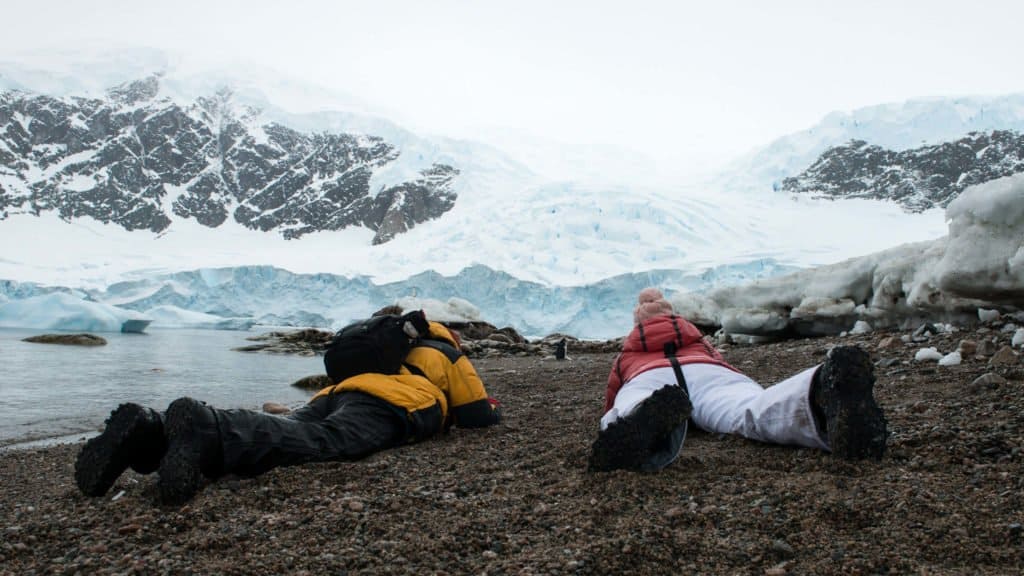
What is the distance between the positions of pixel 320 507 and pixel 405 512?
0.76ft

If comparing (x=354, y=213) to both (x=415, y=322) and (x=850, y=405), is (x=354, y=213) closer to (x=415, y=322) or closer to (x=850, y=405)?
(x=415, y=322)

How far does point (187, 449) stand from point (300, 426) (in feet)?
1.45

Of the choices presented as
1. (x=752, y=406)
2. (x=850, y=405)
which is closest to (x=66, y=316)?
(x=752, y=406)

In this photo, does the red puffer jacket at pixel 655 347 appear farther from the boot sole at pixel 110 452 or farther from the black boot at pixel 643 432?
the boot sole at pixel 110 452

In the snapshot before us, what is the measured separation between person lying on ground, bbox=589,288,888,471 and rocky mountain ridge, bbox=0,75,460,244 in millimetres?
68357

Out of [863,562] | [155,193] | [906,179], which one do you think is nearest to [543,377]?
[863,562]

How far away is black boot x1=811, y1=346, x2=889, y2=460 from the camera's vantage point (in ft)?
6.20

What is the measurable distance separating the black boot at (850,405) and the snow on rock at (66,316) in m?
23.3

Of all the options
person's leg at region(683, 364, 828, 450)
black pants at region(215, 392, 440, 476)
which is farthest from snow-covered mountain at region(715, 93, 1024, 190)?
black pants at region(215, 392, 440, 476)

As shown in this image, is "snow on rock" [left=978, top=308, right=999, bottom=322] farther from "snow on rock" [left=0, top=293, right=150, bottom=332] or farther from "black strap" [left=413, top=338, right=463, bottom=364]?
"snow on rock" [left=0, top=293, right=150, bottom=332]

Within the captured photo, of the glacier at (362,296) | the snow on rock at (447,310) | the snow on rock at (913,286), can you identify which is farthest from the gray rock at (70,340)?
the snow on rock at (913,286)

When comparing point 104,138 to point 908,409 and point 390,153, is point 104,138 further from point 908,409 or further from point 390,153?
point 908,409

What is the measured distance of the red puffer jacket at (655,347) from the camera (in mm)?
2885

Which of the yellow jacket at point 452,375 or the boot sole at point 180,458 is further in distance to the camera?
the yellow jacket at point 452,375
